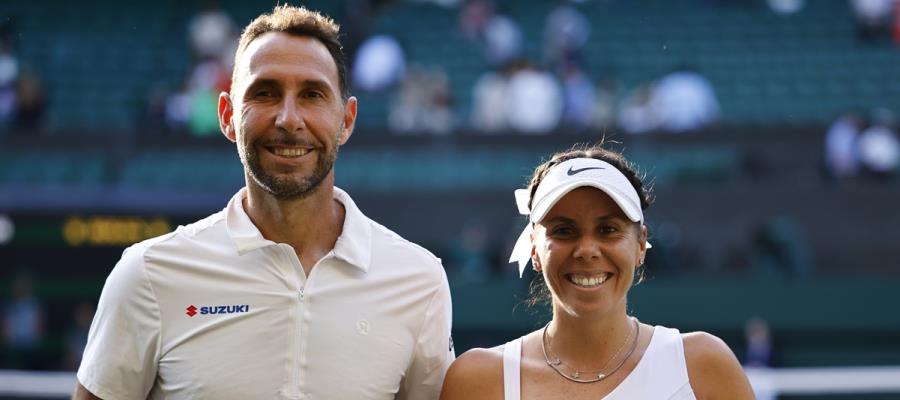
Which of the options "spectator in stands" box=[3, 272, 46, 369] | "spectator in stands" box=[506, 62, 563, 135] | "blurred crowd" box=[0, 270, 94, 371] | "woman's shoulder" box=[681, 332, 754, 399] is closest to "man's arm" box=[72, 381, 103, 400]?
"woman's shoulder" box=[681, 332, 754, 399]

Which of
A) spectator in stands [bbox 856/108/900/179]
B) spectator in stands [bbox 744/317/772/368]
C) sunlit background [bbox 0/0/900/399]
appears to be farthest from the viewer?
spectator in stands [bbox 856/108/900/179]

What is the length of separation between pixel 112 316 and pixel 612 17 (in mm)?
16704

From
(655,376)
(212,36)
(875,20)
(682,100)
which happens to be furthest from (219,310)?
(875,20)

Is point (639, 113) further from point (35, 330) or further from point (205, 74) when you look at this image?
point (35, 330)

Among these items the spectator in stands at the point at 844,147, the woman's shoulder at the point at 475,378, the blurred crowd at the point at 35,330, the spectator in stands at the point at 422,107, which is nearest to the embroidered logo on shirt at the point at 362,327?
the woman's shoulder at the point at 475,378

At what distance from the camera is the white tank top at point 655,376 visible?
11.4 ft

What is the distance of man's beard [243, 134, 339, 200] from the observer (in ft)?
11.2

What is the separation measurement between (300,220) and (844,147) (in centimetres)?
1084

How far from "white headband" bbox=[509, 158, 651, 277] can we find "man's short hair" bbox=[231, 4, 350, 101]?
24.1 inches

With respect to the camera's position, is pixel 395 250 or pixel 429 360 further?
pixel 395 250

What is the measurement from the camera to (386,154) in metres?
13.6

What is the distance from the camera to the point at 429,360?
3654mm

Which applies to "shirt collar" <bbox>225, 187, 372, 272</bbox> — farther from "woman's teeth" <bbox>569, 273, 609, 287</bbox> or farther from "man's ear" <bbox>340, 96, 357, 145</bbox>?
"woman's teeth" <bbox>569, 273, 609, 287</bbox>

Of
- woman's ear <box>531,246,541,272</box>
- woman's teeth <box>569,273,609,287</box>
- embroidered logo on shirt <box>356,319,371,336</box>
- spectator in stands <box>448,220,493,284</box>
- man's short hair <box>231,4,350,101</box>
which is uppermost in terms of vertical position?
spectator in stands <box>448,220,493,284</box>
